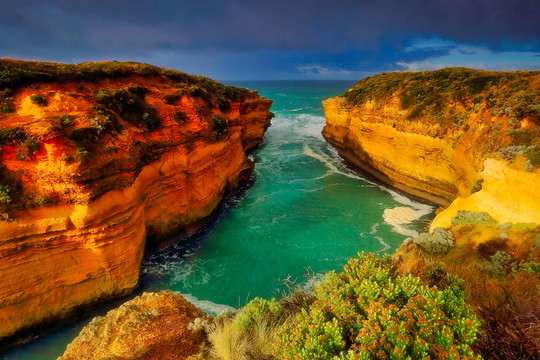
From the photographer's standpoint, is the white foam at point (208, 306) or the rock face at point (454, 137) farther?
the rock face at point (454, 137)

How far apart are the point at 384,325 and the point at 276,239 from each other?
1226cm

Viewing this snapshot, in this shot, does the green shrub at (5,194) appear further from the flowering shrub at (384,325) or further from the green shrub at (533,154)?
the green shrub at (533,154)

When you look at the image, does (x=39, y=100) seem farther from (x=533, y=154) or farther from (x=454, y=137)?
(x=454, y=137)

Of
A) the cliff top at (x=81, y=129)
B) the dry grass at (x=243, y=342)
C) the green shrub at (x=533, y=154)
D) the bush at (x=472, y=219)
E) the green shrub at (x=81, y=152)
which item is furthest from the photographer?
the green shrub at (x=533, y=154)

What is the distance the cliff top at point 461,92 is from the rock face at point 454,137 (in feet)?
0.20

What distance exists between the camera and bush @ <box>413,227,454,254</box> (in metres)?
9.84

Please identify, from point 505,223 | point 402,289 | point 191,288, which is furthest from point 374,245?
point 402,289

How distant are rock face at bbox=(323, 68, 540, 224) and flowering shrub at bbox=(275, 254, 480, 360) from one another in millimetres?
9894

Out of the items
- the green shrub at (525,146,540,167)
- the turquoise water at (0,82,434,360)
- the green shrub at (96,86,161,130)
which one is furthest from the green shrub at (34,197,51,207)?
the green shrub at (525,146,540,167)

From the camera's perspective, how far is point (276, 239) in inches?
620

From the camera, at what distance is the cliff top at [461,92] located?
1647cm

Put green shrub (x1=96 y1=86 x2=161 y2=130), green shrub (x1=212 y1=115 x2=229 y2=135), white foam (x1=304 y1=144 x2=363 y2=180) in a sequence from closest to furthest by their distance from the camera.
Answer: green shrub (x1=96 y1=86 x2=161 y2=130), green shrub (x1=212 y1=115 x2=229 y2=135), white foam (x1=304 y1=144 x2=363 y2=180)

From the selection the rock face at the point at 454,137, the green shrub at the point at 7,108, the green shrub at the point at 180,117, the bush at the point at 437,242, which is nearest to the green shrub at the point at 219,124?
the green shrub at the point at 180,117

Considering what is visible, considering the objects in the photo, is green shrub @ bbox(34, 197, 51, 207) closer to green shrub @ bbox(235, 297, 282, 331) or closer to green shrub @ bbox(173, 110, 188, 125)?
green shrub @ bbox(173, 110, 188, 125)
